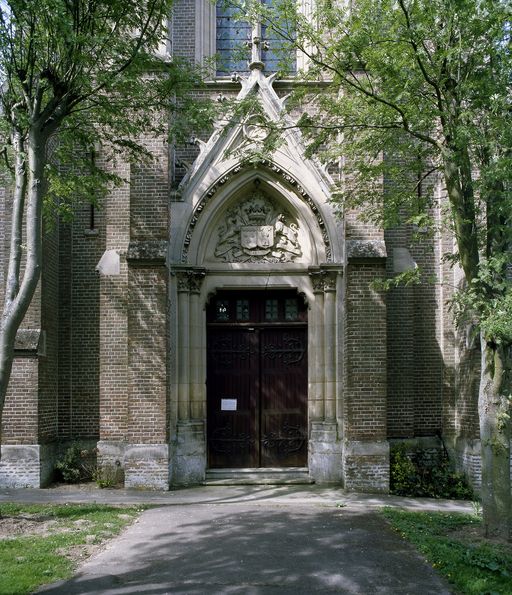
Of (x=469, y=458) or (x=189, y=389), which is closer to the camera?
(x=469, y=458)

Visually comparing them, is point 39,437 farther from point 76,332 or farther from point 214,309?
point 214,309

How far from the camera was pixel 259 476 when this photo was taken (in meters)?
11.1

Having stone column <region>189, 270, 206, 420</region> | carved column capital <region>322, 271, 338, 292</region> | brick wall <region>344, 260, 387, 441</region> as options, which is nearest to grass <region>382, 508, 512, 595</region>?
brick wall <region>344, 260, 387, 441</region>

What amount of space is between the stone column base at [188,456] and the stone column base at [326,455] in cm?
195

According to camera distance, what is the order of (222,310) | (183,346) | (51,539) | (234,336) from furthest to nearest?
(222,310) < (234,336) < (183,346) < (51,539)

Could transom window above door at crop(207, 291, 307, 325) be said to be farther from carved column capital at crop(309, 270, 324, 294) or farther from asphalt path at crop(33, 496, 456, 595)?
asphalt path at crop(33, 496, 456, 595)

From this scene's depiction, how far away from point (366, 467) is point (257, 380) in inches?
100

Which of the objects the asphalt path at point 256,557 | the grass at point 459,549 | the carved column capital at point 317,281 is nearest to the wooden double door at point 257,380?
the carved column capital at point 317,281

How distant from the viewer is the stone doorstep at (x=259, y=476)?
35.7ft

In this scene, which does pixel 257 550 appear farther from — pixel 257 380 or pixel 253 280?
pixel 253 280

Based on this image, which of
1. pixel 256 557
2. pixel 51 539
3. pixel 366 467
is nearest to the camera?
pixel 256 557

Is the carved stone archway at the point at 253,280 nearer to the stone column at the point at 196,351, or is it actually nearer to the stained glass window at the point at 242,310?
the stone column at the point at 196,351

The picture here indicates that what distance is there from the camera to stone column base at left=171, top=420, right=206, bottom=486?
10.8 meters

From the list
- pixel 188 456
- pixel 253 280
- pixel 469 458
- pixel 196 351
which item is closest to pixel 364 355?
pixel 253 280
